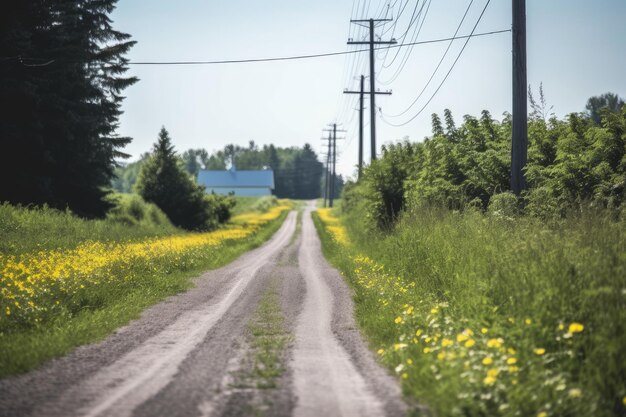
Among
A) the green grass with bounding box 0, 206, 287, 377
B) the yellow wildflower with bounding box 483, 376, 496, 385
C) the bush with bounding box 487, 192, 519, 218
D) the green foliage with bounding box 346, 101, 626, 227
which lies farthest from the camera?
the bush with bounding box 487, 192, 519, 218

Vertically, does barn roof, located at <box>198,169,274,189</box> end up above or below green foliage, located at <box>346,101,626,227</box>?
above

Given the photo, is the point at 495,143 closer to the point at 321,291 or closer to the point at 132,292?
the point at 321,291

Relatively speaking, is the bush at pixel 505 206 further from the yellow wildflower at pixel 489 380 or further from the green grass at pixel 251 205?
the green grass at pixel 251 205

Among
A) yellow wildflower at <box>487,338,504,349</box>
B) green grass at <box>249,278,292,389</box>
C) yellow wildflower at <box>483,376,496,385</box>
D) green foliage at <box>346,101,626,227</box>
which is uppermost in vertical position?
green foliage at <box>346,101,626,227</box>

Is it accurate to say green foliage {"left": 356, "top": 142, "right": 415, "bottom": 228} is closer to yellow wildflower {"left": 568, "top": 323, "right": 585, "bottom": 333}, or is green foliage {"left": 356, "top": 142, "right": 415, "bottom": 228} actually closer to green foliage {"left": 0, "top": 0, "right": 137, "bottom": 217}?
green foliage {"left": 0, "top": 0, "right": 137, "bottom": 217}

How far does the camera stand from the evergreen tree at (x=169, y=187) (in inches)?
1511

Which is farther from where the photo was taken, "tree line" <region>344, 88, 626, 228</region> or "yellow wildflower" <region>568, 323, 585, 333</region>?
"tree line" <region>344, 88, 626, 228</region>

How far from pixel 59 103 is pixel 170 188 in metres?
13.2

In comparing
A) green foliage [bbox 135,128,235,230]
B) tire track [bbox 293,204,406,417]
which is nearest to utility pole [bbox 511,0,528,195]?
tire track [bbox 293,204,406,417]

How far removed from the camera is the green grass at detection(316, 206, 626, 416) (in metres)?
4.71

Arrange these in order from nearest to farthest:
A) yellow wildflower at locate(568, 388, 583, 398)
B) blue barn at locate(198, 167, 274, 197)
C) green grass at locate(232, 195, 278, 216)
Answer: yellow wildflower at locate(568, 388, 583, 398) → green grass at locate(232, 195, 278, 216) → blue barn at locate(198, 167, 274, 197)

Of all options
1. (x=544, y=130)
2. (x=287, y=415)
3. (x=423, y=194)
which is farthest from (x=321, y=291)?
(x=287, y=415)

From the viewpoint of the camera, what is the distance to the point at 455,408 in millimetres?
4598

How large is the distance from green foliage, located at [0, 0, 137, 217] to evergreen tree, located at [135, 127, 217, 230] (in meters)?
6.68
